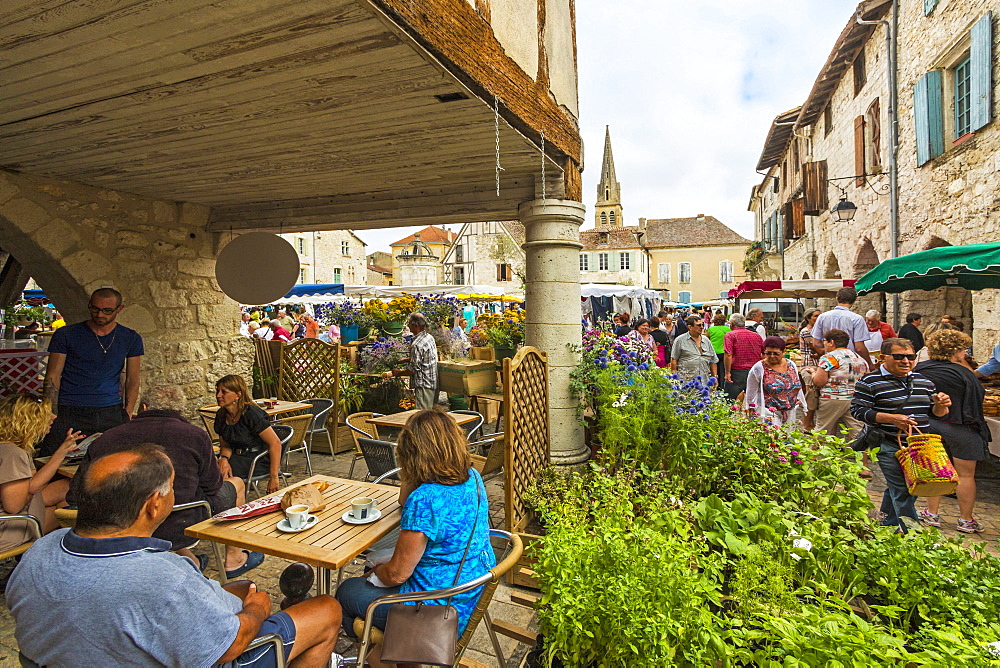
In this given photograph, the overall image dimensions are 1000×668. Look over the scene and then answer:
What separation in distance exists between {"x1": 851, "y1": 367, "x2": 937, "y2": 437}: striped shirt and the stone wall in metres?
6.21

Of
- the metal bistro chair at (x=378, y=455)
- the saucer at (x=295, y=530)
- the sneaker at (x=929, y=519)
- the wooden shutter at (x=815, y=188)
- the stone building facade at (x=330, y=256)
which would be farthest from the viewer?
the stone building facade at (x=330, y=256)

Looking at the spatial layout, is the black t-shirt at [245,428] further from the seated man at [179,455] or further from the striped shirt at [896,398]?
the striped shirt at [896,398]

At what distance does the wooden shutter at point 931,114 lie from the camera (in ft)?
28.3

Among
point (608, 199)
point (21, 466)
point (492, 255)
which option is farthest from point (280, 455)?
point (608, 199)

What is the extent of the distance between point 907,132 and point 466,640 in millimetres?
11996

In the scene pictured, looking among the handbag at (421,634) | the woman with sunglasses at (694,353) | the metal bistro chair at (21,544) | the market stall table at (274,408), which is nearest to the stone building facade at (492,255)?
the woman with sunglasses at (694,353)

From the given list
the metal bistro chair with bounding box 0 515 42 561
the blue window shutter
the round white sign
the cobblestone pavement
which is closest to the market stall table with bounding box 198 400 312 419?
the round white sign

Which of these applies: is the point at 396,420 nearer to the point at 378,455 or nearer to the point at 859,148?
the point at 378,455

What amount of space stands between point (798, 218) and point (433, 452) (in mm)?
17649

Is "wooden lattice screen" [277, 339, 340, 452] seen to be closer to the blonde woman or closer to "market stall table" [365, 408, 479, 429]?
"market stall table" [365, 408, 479, 429]

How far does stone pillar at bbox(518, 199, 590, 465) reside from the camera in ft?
14.2

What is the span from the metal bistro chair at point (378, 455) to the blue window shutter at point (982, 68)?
907cm

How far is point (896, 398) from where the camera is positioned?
3.72 metres

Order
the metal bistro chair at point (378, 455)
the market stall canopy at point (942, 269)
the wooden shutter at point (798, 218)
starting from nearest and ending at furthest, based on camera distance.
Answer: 1. the metal bistro chair at point (378, 455)
2. the market stall canopy at point (942, 269)
3. the wooden shutter at point (798, 218)
